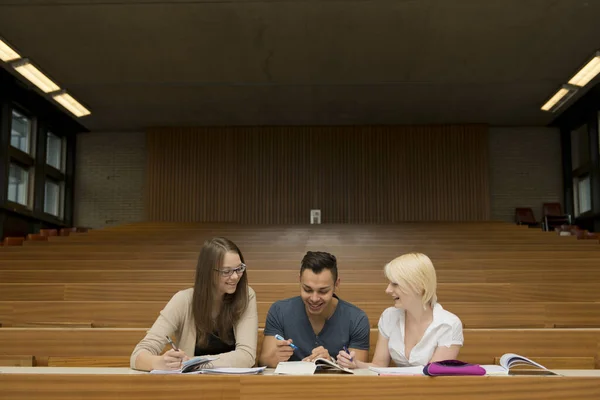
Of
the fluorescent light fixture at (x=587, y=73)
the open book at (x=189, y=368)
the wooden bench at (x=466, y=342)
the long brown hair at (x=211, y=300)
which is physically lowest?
the wooden bench at (x=466, y=342)

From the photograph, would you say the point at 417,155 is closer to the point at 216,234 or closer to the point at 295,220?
the point at 295,220

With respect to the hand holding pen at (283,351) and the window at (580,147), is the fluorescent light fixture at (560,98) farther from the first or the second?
the hand holding pen at (283,351)

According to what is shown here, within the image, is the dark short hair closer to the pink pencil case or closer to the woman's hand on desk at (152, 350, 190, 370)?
the woman's hand on desk at (152, 350, 190, 370)

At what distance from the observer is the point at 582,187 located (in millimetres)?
8961

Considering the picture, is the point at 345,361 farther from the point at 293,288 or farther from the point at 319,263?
the point at 293,288

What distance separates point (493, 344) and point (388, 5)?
378 centimetres

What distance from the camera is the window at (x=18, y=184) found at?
7.71m

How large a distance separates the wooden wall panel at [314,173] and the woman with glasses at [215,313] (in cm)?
726

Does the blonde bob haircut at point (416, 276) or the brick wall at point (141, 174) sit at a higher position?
the brick wall at point (141, 174)

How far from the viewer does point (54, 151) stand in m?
9.24

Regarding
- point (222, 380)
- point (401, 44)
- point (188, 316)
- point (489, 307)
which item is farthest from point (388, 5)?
point (222, 380)

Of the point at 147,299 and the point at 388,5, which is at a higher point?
the point at 388,5

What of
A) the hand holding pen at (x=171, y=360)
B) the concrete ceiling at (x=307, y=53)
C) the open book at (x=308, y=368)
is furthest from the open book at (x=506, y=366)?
the concrete ceiling at (x=307, y=53)

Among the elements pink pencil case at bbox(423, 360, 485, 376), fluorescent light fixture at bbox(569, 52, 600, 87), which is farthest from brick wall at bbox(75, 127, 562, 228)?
pink pencil case at bbox(423, 360, 485, 376)
